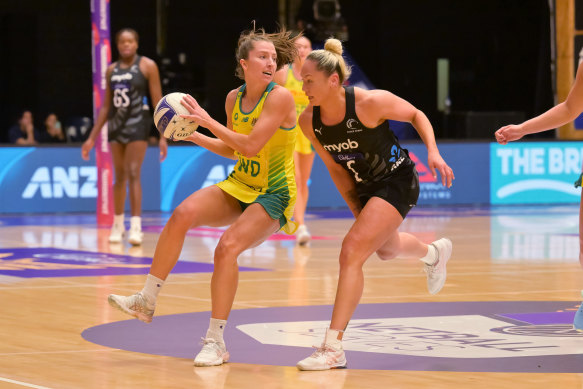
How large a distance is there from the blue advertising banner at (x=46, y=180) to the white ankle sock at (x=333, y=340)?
1145 cm

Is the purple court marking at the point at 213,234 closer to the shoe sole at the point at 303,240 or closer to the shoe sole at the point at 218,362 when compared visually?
the shoe sole at the point at 303,240

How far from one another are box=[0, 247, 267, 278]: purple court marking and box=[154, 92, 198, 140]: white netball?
3.82 meters

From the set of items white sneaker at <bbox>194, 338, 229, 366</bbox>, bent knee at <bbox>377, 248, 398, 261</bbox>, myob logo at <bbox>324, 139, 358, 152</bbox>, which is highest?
myob logo at <bbox>324, 139, 358, 152</bbox>

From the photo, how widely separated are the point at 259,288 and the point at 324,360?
3276mm

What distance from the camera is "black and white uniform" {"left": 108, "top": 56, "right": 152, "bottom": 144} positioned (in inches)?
484

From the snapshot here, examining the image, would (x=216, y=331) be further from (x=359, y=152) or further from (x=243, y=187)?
(x=359, y=152)

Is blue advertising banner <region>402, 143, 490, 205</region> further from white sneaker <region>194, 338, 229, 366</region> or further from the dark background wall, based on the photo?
white sneaker <region>194, 338, 229, 366</region>

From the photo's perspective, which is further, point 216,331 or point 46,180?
point 46,180

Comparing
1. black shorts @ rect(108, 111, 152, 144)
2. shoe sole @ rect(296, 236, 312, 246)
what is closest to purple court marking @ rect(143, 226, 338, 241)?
shoe sole @ rect(296, 236, 312, 246)

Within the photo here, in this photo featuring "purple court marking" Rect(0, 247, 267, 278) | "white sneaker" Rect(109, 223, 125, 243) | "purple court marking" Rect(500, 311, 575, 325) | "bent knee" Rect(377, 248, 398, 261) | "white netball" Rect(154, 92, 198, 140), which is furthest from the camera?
"white sneaker" Rect(109, 223, 125, 243)

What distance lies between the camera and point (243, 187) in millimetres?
6457

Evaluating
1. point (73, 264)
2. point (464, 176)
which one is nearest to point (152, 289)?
point (73, 264)

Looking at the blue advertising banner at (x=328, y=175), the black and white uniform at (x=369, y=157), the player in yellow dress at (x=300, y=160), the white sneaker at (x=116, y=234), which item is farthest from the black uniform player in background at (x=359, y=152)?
the blue advertising banner at (x=328, y=175)

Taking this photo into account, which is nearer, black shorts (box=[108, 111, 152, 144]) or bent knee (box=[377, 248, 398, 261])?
bent knee (box=[377, 248, 398, 261])
